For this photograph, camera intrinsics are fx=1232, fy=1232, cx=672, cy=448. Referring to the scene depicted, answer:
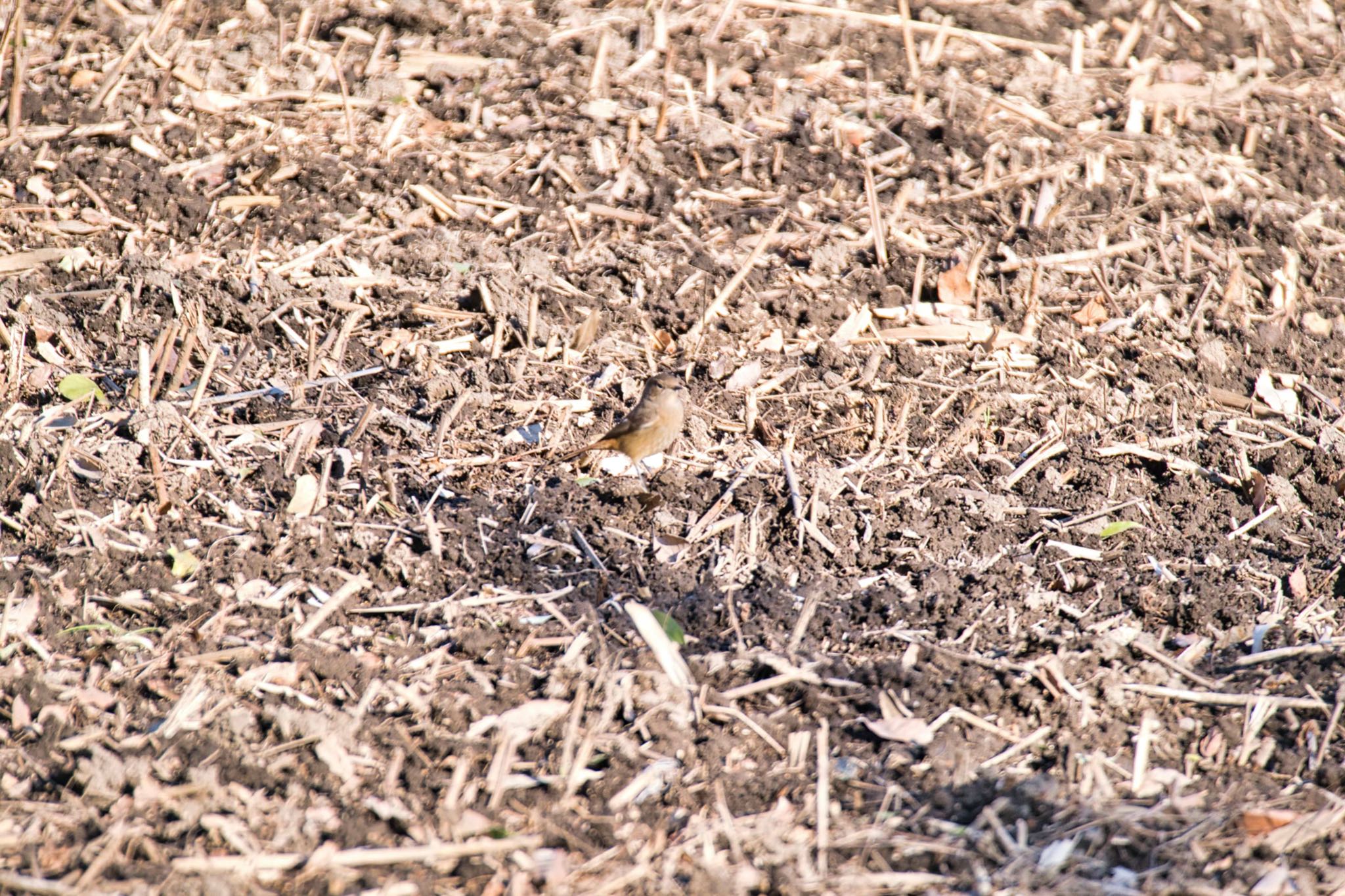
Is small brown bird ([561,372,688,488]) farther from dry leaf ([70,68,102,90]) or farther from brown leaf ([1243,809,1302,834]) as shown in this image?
dry leaf ([70,68,102,90])

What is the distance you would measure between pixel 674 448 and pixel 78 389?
7.03 feet

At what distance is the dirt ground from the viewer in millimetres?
3158

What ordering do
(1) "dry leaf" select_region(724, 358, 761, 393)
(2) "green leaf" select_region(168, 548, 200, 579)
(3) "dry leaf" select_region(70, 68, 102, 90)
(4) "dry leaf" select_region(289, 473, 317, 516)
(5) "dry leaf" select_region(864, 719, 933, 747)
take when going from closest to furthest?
(5) "dry leaf" select_region(864, 719, 933, 747)
(2) "green leaf" select_region(168, 548, 200, 579)
(4) "dry leaf" select_region(289, 473, 317, 516)
(1) "dry leaf" select_region(724, 358, 761, 393)
(3) "dry leaf" select_region(70, 68, 102, 90)

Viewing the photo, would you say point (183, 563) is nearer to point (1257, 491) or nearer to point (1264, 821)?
point (1264, 821)

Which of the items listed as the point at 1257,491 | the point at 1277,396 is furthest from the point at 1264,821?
the point at 1277,396

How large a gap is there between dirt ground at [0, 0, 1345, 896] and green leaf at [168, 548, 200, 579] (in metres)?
0.02

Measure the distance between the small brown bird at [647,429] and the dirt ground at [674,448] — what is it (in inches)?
4.8

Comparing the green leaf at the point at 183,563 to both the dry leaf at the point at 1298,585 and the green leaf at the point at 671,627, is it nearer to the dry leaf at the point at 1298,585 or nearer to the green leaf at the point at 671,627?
the green leaf at the point at 671,627

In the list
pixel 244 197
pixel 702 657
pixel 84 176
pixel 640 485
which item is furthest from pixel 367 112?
pixel 702 657

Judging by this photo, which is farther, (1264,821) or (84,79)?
(84,79)

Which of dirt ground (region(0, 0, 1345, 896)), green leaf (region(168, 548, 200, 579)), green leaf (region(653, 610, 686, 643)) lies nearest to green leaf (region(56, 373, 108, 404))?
dirt ground (region(0, 0, 1345, 896))

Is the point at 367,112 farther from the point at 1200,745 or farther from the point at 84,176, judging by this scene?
the point at 1200,745

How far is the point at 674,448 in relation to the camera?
453cm

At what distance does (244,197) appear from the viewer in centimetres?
537
